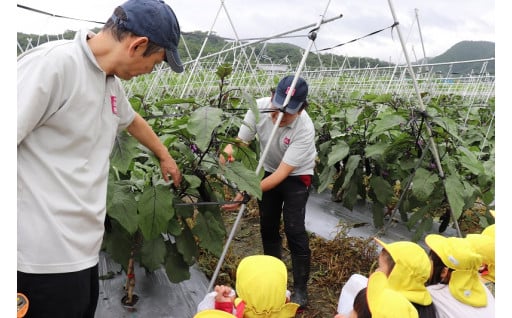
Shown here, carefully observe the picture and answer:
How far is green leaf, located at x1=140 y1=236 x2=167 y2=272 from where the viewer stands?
1.94m

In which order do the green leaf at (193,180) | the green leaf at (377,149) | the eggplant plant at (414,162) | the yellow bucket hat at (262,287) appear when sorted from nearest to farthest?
the yellow bucket hat at (262,287) < the green leaf at (193,180) < the eggplant plant at (414,162) < the green leaf at (377,149)

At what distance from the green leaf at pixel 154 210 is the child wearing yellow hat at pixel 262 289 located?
377mm

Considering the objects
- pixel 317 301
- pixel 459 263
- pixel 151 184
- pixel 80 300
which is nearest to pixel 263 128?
pixel 151 184

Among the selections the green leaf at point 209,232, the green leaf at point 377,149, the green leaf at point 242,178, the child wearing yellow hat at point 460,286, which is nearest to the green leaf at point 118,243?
the green leaf at point 209,232

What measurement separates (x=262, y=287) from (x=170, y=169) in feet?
1.81

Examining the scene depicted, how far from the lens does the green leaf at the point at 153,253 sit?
6.37 ft

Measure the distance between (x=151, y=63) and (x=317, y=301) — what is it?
1840 mm

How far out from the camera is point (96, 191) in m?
1.20

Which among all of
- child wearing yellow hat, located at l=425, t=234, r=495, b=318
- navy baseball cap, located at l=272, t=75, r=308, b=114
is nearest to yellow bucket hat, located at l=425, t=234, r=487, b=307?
child wearing yellow hat, located at l=425, t=234, r=495, b=318

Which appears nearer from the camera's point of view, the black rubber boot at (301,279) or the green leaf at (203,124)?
the green leaf at (203,124)

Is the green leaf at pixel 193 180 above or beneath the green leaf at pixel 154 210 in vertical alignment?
above

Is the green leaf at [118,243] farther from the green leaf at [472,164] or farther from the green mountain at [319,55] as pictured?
the green mountain at [319,55]

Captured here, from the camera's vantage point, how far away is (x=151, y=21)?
1.13 meters

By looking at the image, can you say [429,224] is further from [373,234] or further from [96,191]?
[96,191]
